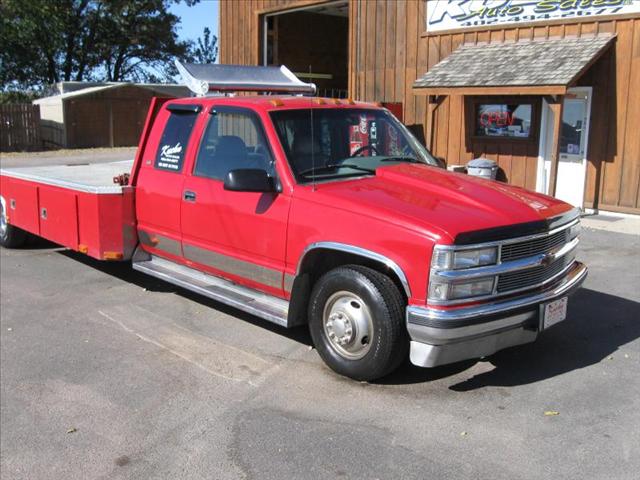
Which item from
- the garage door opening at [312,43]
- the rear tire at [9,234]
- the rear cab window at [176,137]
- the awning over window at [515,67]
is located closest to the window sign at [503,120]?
the awning over window at [515,67]

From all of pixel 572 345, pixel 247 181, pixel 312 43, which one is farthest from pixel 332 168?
pixel 312 43

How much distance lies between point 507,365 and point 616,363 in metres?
0.84

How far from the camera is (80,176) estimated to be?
8047 mm

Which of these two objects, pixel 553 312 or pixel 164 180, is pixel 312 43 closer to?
pixel 164 180

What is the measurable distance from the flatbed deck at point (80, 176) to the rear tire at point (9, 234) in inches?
24.6

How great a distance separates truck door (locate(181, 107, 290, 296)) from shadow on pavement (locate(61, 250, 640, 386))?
0.72 meters

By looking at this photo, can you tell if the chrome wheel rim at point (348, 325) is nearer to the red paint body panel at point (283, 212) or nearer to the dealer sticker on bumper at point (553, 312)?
the red paint body panel at point (283, 212)

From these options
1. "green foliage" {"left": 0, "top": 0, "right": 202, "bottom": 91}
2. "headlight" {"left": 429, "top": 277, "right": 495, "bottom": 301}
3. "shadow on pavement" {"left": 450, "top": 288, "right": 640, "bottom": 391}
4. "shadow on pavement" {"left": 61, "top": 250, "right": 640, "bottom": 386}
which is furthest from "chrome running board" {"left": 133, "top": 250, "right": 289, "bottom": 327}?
"green foliage" {"left": 0, "top": 0, "right": 202, "bottom": 91}

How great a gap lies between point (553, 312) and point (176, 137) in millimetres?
3656

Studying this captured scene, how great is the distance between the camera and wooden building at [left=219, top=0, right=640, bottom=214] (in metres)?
11.3

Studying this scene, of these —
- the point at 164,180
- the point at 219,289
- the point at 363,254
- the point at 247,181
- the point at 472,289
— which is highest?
the point at 247,181

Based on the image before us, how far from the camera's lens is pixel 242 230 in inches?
208

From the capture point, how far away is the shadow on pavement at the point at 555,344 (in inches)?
187

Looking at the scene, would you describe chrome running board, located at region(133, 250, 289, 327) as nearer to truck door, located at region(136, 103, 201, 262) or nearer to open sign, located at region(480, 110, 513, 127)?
truck door, located at region(136, 103, 201, 262)
